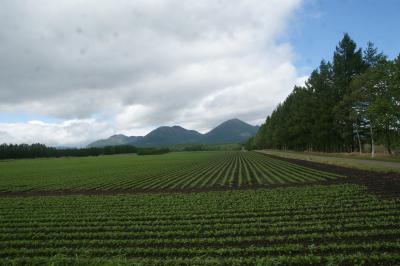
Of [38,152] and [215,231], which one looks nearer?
[215,231]

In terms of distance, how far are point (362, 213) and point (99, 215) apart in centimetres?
1390

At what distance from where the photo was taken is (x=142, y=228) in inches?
495

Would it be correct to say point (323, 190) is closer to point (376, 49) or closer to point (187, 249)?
point (187, 249)

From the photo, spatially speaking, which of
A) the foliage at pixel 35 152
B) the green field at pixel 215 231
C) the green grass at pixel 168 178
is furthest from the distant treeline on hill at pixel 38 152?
the green field at pixel 215 231

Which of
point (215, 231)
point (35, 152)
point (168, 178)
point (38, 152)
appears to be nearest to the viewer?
point (215, 231)

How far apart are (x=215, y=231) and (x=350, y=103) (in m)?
48.3

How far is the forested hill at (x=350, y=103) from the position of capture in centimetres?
3458

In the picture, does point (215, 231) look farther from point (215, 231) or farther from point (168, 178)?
point (168, 178)

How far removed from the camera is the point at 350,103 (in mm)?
50062

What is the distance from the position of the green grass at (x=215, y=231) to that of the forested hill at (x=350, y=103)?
23.3m

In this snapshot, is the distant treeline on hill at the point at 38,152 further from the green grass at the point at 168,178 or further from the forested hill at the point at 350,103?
the forested hill at the point at 350,103

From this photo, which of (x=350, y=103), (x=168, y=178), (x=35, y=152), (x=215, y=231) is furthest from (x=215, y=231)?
(x=35, y=152)

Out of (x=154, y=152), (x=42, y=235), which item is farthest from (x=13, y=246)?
(x=154, y=152)

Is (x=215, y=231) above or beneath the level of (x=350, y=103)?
beneath
